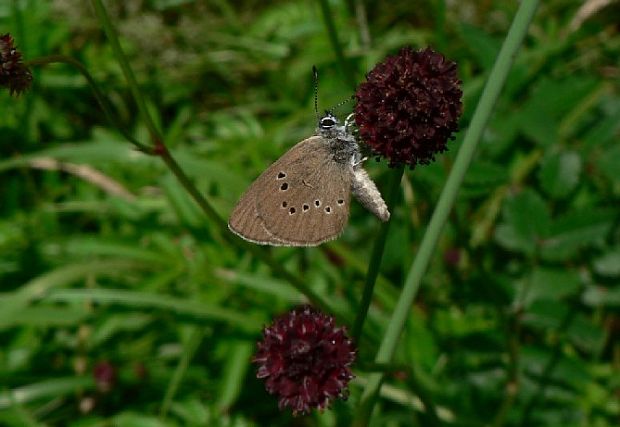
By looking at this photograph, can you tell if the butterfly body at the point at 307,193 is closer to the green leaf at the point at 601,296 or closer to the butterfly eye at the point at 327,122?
Answer: the butterfly eye at the point at 327,122

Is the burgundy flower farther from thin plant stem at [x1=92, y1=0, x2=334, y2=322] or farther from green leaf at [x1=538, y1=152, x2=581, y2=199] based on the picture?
green leaf at [x1=538, y1=152, x2=581, y2=199]

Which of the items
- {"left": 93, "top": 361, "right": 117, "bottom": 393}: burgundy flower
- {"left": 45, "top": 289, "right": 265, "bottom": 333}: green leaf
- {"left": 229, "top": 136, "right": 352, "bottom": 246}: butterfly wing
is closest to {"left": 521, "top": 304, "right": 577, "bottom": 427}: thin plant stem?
{"left": 45, "top": 289, "right": 265, "bottom": 333}: green leaf

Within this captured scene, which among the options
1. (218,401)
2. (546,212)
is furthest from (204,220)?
(546,212)

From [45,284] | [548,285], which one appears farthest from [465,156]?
[45,284]

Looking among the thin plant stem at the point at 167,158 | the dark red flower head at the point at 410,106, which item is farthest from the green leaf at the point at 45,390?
the dark red flower head at the point at 410,106

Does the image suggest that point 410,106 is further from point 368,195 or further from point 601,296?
point 601,296

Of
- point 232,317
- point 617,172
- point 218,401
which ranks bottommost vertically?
point 218,401

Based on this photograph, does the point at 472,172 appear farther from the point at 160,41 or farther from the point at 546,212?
the point at 160,41
